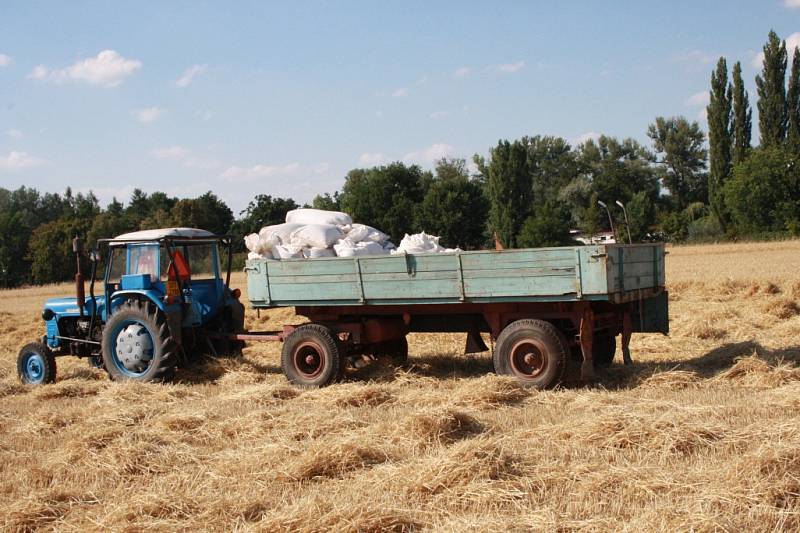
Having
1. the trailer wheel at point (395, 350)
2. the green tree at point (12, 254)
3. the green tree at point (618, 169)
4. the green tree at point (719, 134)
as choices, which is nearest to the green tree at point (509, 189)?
the green tree at point (618, 169)

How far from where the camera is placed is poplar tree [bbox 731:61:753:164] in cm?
5381

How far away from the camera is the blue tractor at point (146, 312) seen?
1001cm

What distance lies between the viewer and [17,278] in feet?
210

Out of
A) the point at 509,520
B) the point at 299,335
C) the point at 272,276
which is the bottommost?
the point at 509,520

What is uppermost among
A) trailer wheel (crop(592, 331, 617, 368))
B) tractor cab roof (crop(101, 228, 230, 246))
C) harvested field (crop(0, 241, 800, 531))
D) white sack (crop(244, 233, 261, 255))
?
tractor cab roof (crop(101, 228, 230, 246))

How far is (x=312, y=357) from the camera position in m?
9.49

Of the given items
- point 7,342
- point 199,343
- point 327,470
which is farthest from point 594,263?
point 7,342

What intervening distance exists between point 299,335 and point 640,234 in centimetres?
5353

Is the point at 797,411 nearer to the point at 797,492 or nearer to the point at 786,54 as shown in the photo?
the point at 797,492

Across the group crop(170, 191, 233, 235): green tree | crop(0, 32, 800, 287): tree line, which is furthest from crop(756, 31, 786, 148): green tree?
crop(170, 191, 233, 235): green tree

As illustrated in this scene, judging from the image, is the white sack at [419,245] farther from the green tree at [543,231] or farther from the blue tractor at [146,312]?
the green tree at [543,231]

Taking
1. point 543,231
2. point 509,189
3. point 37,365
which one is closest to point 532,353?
point 37,365

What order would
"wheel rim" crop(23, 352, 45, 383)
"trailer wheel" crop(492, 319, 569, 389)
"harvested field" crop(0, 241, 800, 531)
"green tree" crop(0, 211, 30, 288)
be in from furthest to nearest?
"green tree" crop(0, 211, 30, 288)
"wheel rim" crop(23, 352, 45, 383)
"trailer wheel" crop(492, 319, 569, 389)
"harvested field" crop(0, 241, 800, 531)

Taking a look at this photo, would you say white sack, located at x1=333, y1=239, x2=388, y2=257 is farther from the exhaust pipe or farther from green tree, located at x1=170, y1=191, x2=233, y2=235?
green tree, located at x1=170, y1=191, x2=233, y2=235
